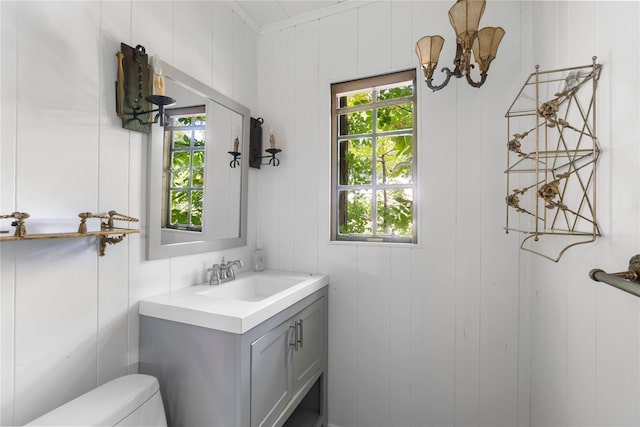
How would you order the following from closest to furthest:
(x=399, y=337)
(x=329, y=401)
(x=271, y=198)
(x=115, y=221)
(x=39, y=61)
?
1. (x=39, y=61)
2. (x=115, y=221)
3. (x=399, y=337)
4. (x=329, y=401)
5. (x=271, y=198)

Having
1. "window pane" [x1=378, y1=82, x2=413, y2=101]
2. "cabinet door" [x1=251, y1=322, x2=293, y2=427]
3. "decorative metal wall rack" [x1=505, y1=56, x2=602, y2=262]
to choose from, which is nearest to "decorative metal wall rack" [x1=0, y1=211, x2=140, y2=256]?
"cabinet door" [x1=251, y1=322, x2=293, y2=427]

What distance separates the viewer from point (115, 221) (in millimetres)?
1144

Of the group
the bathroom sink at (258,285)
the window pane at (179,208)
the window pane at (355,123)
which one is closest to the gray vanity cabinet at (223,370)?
the bathroom sink at (258,285)

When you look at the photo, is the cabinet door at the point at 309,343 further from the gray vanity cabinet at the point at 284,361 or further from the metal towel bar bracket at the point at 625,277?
the metal towel bar bracket at the point at 625,277

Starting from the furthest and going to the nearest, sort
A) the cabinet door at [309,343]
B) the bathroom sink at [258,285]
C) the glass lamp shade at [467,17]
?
1. the bathroom sink at [258,285]
2. the cabinet door at [309,343]
3. the glass lamp shade at [467,17]

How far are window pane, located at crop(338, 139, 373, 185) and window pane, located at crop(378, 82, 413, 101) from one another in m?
0.27

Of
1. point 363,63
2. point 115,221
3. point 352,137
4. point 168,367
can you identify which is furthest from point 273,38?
point 168,367

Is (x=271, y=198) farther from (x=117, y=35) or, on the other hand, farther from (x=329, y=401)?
(x=329, y=401)

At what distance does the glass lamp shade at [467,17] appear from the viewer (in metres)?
1.00

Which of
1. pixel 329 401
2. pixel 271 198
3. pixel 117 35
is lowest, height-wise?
pixel 329 401

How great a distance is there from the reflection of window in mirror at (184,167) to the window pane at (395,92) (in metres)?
1.01

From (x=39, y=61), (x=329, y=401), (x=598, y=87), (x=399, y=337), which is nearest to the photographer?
(x=598, y=87)

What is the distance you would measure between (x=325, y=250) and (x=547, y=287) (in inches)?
42.1

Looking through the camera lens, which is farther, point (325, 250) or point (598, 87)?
point (325, 250)
